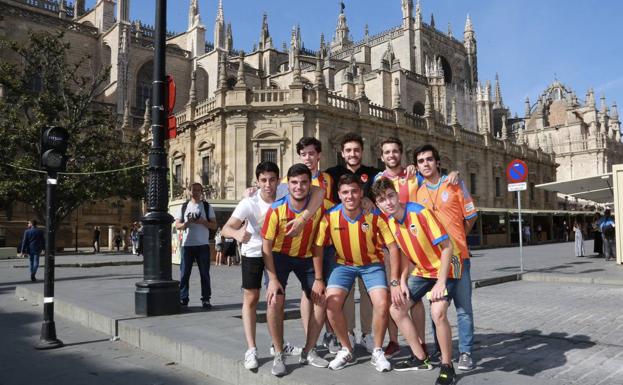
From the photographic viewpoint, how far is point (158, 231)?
613cm

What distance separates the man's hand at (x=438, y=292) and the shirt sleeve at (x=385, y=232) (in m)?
0.47

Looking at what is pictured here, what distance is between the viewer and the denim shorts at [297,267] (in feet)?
13.0

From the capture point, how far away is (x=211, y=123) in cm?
2406

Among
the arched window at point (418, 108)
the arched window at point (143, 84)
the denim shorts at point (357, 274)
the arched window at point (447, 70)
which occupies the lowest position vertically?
the denim shorts at point (357, 274)

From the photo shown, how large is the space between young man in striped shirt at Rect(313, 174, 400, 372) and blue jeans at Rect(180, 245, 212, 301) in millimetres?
3254

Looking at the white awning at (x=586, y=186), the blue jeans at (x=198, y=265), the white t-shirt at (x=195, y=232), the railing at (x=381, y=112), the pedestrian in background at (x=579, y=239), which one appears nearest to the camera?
the blue jeans at (x=198, y=265)

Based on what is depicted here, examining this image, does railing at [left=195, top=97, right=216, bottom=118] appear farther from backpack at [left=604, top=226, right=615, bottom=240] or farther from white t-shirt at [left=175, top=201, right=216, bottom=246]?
white t-shirt at [left=175, top=201, right=216, bottom=246]

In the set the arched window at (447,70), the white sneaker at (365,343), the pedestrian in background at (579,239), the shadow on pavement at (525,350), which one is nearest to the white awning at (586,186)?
the pedestrian in background at (579,239)

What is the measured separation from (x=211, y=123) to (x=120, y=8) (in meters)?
17.1

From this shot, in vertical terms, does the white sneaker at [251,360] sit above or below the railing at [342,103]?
below

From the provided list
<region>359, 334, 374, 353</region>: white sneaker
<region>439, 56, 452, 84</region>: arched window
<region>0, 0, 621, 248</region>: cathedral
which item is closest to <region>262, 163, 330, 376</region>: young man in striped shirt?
<region>359, 334, 374, 353</region>: white sneaker

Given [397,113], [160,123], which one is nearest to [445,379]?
[160,123]

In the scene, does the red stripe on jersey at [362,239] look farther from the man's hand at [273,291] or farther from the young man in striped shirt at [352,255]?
the man's hand at [273,291]

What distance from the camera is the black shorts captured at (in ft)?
13.1
